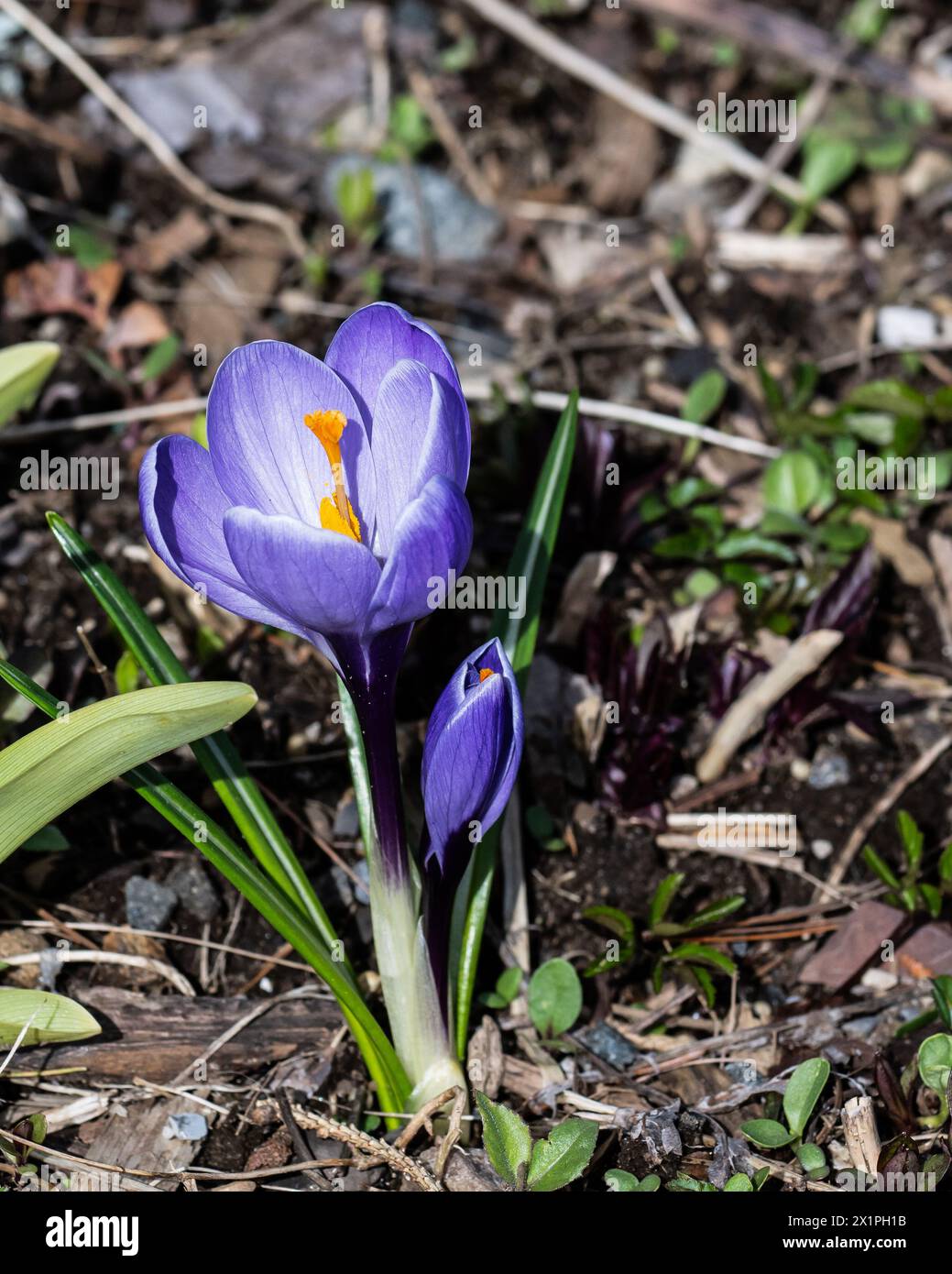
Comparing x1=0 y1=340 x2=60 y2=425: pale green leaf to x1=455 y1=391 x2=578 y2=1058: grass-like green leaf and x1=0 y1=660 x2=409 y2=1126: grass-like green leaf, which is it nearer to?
x1=0 y1=660 x2=409 y2=1126: grass-like green leaf

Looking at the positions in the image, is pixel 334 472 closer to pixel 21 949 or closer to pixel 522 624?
pixel 522 624

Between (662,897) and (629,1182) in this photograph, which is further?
(662,897)

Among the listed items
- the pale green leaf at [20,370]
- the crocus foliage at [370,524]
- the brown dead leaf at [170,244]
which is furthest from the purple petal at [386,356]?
the brown dead leaf at [170,244]

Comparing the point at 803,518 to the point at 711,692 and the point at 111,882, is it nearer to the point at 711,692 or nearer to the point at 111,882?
the point at 711,692

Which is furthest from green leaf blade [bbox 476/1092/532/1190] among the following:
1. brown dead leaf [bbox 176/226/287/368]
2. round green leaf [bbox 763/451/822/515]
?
brown dead leaf [bbox 176/226/287/368]

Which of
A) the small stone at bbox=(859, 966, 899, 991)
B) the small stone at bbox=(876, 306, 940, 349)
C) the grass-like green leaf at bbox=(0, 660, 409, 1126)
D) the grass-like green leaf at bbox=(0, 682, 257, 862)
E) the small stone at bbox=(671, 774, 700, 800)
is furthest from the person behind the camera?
the small stone at bbox=(876, 306, 940, 349)

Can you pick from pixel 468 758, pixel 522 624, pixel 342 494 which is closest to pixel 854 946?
pixel 522 624

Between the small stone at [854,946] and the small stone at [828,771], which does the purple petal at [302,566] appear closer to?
the small stone at [854,946]
